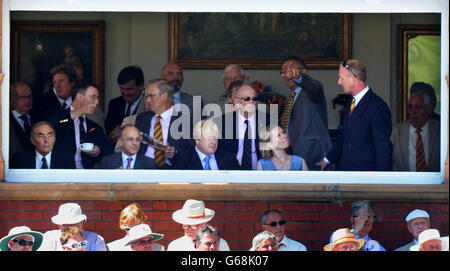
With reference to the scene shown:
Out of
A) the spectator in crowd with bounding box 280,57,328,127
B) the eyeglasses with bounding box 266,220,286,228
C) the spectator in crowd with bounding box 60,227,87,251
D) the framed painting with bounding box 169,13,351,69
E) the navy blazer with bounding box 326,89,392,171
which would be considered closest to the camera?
the spectator in crowd with bounding box 60,227,87,251

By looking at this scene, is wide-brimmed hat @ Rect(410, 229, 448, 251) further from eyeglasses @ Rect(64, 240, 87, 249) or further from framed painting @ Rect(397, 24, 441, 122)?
eyeglasses @ Rect(64, 240, 87, 249)

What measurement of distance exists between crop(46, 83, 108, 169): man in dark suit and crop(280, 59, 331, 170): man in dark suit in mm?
1877

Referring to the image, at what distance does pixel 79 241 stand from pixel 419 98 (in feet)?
12.5

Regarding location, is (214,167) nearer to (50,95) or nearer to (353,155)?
(353,155)

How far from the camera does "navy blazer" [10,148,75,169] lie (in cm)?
983

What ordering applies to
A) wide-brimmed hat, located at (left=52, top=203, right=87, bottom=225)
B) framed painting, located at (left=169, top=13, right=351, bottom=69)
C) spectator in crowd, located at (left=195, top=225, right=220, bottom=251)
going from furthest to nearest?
framed painting, located at (left=169, top=13, right=351, bottom=69) < wide-brimmed hat, located at (left=52, top=203, right=87, bottom=225) < spectator in crowd, located at (left=195, top=225, right=220, bottom=251)

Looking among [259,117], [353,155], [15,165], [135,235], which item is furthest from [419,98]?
[15,165]

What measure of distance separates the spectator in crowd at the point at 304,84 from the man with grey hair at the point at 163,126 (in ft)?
3.74

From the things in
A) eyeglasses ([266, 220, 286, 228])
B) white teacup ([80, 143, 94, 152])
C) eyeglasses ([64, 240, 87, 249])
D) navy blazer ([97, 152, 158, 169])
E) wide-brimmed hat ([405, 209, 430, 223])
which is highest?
white teacup ([80, 143, 94, 152])

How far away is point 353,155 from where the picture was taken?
986cm

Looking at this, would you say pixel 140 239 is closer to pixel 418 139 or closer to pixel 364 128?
pixel 364 128

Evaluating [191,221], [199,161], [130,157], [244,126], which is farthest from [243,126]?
[191,221]

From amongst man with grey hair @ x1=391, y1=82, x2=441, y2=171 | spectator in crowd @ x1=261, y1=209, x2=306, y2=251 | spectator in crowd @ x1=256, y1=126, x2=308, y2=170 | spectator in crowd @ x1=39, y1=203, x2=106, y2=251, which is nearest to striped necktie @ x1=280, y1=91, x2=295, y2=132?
spectator in crowd @ x1=256, y1=126, x2=308, y2=170

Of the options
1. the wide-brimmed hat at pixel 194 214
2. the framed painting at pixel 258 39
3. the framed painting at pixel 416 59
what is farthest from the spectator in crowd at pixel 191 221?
the framed painting at pixel 258 39
